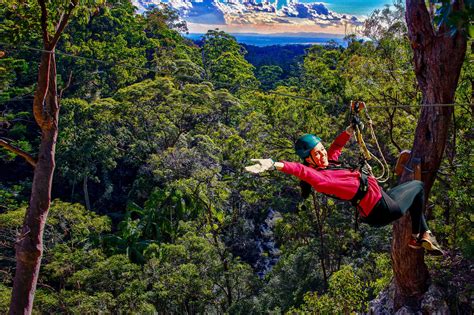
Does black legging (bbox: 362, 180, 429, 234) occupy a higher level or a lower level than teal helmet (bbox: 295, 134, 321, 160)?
lower

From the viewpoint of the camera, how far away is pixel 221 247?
41.0 ft

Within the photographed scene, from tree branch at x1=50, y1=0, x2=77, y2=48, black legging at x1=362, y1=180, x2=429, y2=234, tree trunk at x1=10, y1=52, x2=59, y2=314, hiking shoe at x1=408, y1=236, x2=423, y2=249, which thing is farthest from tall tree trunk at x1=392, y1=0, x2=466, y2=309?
tree trunk at x1=10, y1=52, x2=59, y2=314

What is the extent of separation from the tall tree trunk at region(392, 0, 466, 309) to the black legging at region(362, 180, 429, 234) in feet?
2.55

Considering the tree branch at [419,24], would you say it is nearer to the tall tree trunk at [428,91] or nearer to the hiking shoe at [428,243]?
the tall tree trunk at [428,91]

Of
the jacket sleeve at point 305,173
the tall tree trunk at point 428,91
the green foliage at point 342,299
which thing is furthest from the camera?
the green foliage at point 342,299

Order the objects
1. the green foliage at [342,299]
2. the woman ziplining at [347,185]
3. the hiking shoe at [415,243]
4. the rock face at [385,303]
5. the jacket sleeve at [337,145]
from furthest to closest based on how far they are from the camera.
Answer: the green foliage at [342,299] → the rock face at [385,303] → the hiking shoe at [415,243] → the jacket sleeve at [337,145] → the woman ziplining at [347,185]

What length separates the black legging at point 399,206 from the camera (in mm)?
3068

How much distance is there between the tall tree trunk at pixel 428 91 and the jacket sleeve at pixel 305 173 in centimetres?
191

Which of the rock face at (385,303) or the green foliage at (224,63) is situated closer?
the rock face at (385,303)

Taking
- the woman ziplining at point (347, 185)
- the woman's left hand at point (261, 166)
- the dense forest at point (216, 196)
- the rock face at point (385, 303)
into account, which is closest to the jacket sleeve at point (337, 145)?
the woman ziplining at point (347, 185)

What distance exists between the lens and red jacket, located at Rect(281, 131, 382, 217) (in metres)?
2.68

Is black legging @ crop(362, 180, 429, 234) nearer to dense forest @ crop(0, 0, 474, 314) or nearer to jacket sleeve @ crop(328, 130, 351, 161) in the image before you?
jacket sleeve @ crop(328, 130, 351, 161)

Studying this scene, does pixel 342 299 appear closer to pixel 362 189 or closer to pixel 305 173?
pixel 362 189

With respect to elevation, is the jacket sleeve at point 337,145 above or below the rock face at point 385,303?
above
